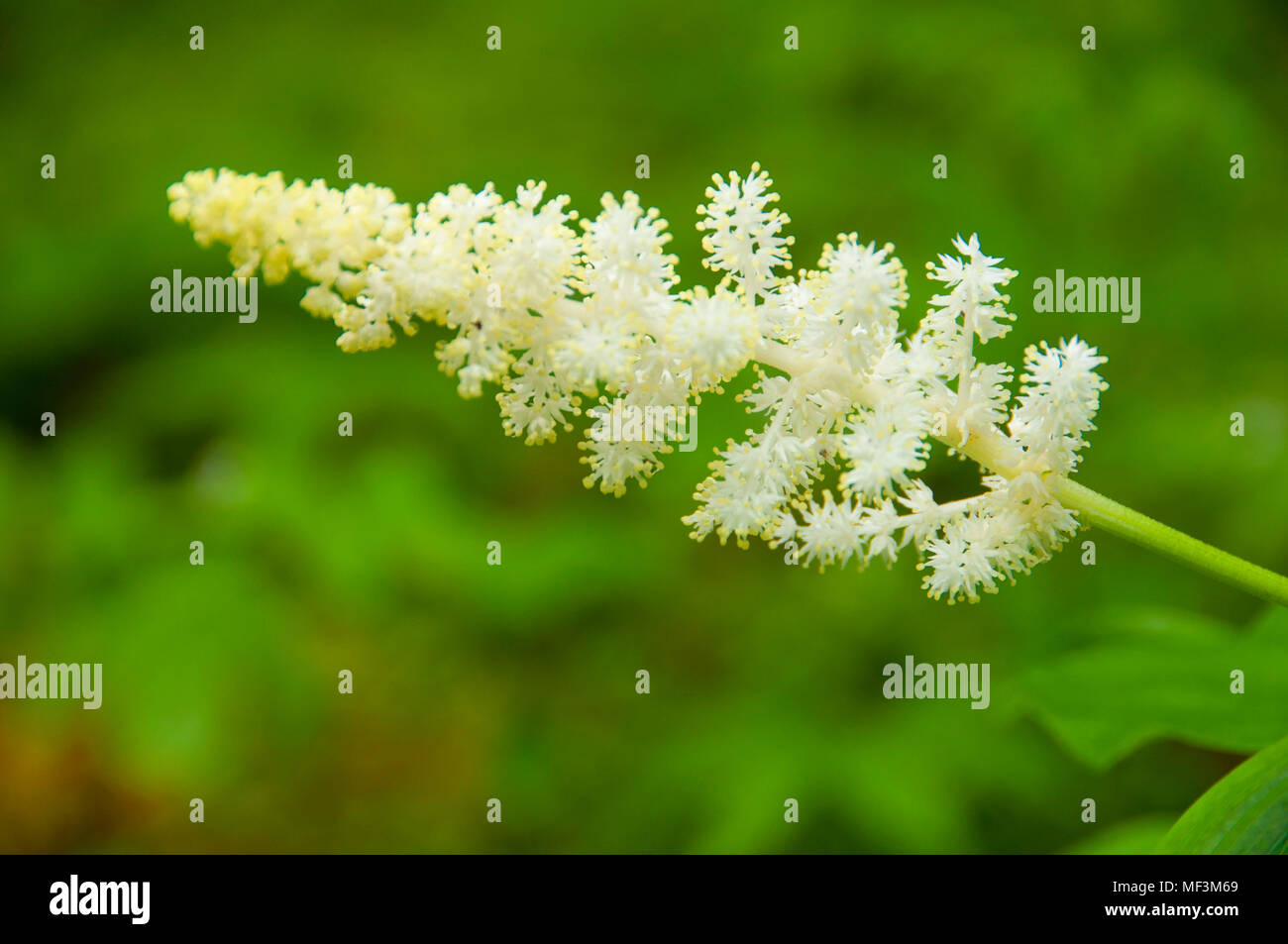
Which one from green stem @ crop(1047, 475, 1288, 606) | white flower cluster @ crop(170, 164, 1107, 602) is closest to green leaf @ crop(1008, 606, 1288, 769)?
green stem @ crop(1047, 475, 1288, 606)

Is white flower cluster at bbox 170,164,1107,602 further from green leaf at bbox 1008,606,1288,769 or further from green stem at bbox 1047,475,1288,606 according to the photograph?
green leaf at bbox 1008,606,1288,769

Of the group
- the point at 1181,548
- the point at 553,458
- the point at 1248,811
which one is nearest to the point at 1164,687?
the point at 1248,811

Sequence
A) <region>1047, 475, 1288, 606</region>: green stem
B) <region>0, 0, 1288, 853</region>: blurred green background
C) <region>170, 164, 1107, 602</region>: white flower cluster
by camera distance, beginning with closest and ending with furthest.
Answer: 1. <region>1047, 475, 1288, 606</region>: green stem
2. <region>170, 164, 1107, 602</region>: white flower cluster
3. <region>0, 0, 1288, 853</region>: blurred green background

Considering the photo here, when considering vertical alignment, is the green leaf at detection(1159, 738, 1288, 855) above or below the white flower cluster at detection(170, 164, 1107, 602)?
below

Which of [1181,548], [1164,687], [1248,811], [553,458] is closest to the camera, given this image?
[1181,548]

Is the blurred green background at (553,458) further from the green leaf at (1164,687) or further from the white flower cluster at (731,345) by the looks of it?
the white flower cluster at (731,345)

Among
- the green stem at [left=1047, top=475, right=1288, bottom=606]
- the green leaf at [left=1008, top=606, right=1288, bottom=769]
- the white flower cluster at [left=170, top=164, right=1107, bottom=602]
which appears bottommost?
the green leaf at [left=1008, top=606, right=1288, bottom=769]

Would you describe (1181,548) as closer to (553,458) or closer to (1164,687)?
(1164,687)
